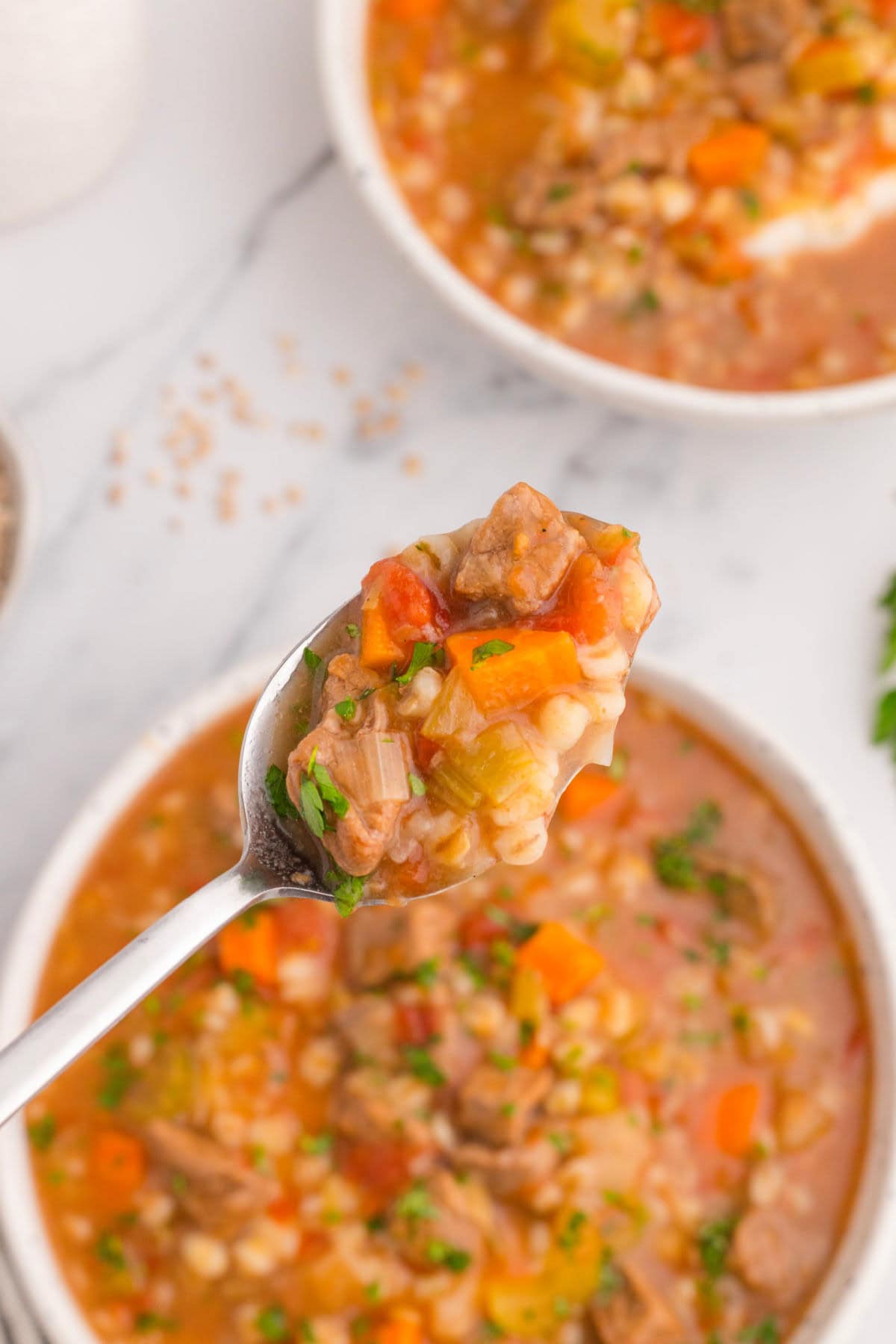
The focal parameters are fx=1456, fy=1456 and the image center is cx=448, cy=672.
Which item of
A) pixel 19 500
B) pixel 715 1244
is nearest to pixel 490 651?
pixel 19 500

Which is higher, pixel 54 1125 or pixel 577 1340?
pixel 54 1125

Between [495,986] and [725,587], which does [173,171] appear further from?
[495,986]

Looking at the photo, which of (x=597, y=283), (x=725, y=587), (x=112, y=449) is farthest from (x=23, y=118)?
(x=725, y=587)

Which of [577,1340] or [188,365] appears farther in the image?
[188,365]

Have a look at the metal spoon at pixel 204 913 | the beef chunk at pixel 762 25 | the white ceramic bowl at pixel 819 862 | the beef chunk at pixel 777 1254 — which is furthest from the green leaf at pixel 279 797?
the beef chunk at pixel 762 25

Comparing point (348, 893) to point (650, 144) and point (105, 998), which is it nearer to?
point (105, 998)

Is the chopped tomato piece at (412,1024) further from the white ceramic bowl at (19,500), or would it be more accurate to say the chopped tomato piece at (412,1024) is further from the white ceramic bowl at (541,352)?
the white ceramic bowl at (541,352)

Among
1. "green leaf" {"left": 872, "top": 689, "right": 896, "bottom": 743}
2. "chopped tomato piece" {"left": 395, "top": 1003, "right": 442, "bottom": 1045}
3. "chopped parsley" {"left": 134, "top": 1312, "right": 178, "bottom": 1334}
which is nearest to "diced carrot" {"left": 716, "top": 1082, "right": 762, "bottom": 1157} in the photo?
"chopped tomato piece" {"left": 395, "top": 1003, "right": 442, "bottom": 1045}
